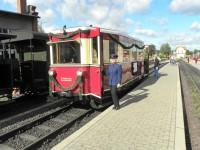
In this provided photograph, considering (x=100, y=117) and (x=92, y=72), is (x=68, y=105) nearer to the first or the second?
(x=92, y=72)

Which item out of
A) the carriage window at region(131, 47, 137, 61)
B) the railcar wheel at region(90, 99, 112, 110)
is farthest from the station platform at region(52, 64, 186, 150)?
the carriage window at region(131, 47, 137, 61)

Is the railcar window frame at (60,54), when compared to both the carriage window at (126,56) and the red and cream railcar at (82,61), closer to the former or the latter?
the red and cream railcar at (82,61)

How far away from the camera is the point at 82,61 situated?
10.7 m

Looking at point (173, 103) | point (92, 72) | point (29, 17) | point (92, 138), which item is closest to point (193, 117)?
point (173, 103)

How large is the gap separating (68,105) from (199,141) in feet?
18.7

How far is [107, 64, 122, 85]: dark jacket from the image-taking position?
10.1 meters

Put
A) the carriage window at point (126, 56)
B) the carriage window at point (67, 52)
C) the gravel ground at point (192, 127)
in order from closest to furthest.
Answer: the gravel ground at point (192, 127), the carriage window at point (67, 52), the carriage window at point (126, 56)

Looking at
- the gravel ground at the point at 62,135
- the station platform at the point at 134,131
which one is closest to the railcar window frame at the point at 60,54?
the gravel ground at the point at 62,135

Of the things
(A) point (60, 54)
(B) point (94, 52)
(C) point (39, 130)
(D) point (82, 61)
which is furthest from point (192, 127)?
(A) point (60, 54)

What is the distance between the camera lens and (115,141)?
6.55m

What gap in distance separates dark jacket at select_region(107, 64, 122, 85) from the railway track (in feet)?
5.36

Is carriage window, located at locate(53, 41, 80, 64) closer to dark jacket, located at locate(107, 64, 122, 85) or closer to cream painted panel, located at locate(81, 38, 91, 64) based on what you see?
cream painted panel, located at locate(81, 38, 91, 64)

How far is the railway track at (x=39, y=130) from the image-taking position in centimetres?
753

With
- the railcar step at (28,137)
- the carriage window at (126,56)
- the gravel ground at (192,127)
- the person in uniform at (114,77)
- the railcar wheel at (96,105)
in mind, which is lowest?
the gravel ground at (192,127)
